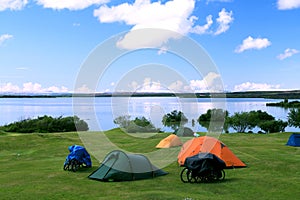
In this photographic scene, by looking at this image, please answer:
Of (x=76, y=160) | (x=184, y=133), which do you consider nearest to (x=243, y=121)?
(x=184, y=133)

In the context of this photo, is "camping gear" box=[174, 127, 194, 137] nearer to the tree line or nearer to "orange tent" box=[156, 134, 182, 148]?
"orange tent" box=[156, 134, 182, 148]

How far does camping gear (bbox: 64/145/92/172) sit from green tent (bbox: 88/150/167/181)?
2495 mm

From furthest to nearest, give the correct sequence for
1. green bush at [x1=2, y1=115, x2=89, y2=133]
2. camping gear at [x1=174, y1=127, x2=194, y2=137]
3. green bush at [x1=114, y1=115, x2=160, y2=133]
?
green bush at [x1=2, y1=115, x2=89, y2=133] < green bush at [x1=114, y1=115, x2=160, y2=133] < camping gear at [x1=174, y1=127, x2=194, y2=137]

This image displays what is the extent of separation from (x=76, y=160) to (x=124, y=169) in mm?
4157

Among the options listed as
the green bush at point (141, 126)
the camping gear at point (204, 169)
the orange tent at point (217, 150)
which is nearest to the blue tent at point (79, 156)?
the orange tent at point (217, 150)

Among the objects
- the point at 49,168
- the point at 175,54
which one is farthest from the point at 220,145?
the point at 49,168

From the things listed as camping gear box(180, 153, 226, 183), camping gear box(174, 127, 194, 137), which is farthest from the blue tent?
camping gear box(174, 127, 194, 137)

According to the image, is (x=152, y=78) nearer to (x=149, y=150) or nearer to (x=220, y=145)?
(x=220, y=145)

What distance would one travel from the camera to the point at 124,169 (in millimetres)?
16156

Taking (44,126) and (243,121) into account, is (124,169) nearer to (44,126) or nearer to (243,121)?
(44,126)

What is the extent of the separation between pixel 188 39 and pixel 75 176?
969 centimetres

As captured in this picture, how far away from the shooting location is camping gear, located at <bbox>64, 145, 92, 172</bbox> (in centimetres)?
1911

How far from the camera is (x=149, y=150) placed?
29.2 meters

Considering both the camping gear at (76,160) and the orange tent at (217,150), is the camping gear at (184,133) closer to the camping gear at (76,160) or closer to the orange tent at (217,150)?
the orange tent at (217,150)
